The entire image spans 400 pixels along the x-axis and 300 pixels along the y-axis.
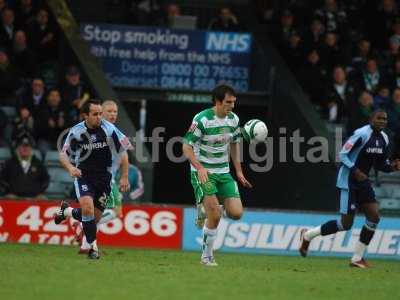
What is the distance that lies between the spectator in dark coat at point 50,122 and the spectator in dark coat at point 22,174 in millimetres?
798

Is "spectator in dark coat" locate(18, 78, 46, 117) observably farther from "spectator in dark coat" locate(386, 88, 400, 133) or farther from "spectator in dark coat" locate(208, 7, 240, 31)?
"spectator in dark coat" locate(386, 88, 400, 133)

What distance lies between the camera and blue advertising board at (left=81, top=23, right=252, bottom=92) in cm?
2195

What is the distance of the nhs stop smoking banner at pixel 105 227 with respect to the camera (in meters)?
18.0

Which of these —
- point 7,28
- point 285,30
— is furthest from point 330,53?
point 7,28

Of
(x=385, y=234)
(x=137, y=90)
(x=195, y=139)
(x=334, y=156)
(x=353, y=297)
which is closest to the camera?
(x=353, y=297)

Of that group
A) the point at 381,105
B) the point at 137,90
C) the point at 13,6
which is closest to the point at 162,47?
the point at 137,90

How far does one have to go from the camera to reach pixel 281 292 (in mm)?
10688

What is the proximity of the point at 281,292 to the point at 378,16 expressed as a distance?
14.1m

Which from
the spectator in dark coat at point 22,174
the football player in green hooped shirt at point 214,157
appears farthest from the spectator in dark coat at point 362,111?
the football player in green hooped shirt at point 214,157

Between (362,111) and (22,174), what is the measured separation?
6521 mm

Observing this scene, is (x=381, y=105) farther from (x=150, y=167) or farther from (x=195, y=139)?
(x=195, y=139)

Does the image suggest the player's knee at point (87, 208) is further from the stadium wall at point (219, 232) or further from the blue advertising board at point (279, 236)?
the blue advertising board at point (279, 236)

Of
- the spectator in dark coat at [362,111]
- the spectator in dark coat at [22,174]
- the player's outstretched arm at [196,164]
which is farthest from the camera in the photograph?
the spectator in dark coat at [362,111]

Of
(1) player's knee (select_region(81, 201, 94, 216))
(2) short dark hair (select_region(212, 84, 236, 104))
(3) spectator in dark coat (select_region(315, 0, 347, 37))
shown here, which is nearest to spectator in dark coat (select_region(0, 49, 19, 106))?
(3) spectator in dark coat (select_region(315, 0, 347, 37))
